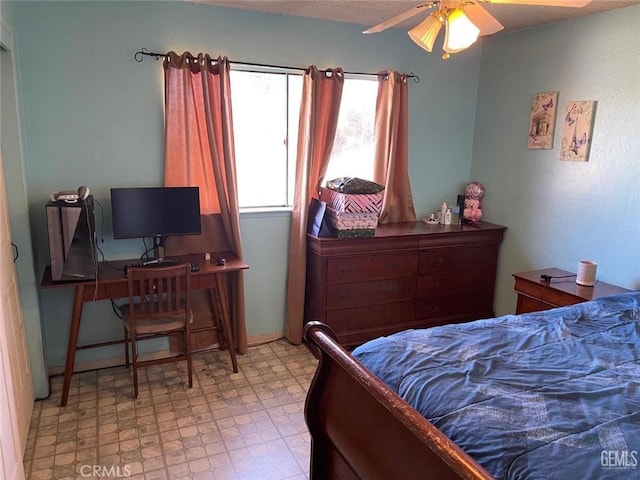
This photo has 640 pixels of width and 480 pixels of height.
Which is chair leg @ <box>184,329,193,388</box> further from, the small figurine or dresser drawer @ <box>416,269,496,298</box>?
the small figurine

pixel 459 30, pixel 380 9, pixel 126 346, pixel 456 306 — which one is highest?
pixel 380 9

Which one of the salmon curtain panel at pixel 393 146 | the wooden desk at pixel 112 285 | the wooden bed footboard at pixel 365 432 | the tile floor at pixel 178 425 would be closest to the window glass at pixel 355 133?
the salmon curtain panel at pixel 393 146

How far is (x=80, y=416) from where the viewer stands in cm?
265

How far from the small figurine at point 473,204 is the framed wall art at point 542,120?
1.84ft

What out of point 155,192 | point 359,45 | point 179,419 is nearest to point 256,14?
point 359,45

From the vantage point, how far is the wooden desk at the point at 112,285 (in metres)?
2.68

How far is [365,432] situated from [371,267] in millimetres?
Result: 1868

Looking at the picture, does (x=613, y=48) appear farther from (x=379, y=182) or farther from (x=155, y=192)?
(x=155, y=192)

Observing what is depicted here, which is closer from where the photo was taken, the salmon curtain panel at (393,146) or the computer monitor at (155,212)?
the computer monitor at (155,212)

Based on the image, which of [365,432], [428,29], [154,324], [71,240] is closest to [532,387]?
[365,432]

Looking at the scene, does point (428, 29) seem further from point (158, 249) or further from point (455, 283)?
point (455, 283)

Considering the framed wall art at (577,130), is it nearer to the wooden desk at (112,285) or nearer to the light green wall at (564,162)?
the light green wall at (564,162)

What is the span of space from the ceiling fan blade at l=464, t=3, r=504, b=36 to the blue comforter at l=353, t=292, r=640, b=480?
1.32 m

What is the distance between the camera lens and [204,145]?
3.13 m
